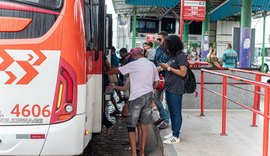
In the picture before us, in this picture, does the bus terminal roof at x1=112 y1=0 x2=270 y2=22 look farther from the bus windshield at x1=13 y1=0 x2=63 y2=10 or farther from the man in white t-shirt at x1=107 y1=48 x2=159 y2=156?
the bus windshield at x1=13 y1=0 x2=63 y2=10

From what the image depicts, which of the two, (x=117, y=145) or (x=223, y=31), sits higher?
(x=223, y=31)

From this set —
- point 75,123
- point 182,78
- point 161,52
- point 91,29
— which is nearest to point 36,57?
point 75,123

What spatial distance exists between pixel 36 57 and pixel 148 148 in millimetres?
3351

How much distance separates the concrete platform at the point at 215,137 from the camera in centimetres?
546

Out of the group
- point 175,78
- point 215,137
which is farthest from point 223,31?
point 175,78

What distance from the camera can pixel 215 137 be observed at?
632cm

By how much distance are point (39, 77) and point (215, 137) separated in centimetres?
377

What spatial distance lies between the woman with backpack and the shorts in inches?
25.7

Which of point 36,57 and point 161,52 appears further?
point 161,52

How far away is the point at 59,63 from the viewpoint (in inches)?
142

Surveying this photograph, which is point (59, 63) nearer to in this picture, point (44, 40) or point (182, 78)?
point (44, 40)

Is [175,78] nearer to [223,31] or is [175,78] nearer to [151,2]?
[151,2]

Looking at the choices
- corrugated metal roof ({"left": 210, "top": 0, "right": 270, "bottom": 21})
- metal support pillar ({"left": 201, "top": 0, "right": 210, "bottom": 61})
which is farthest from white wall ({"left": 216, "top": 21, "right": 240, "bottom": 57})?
metal support pillar ({"left": 201, "top": 0, "right": 210, "bottom": 61})

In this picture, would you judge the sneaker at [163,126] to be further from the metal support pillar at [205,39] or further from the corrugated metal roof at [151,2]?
the metal support pillar at [205,39]
